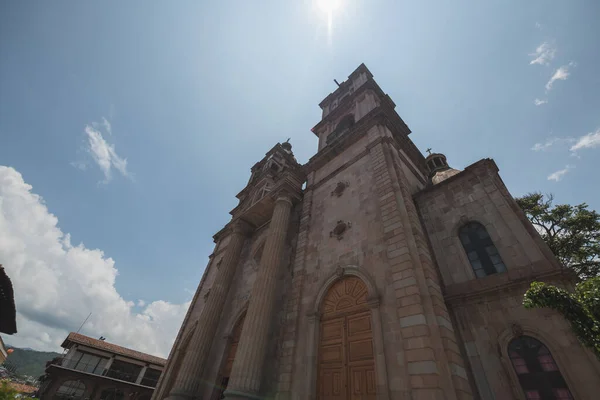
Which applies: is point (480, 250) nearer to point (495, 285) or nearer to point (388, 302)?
point (495, 285)

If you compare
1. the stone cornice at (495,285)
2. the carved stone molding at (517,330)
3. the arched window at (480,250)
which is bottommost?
the carved stone molding at (517,330)

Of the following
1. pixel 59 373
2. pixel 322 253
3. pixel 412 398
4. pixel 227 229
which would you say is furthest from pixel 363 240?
pixel 59 373

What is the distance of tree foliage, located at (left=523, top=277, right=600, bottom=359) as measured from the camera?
6055 millimetres

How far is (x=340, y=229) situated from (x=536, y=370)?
306 inches

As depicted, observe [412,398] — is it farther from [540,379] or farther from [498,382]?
[540,379]

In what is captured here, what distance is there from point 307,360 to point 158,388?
12904 millimetres

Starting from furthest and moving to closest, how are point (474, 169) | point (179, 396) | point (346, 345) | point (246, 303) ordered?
1. point (246, 303)
2. point (179, 396)
3. point (474, 169)
4. point (346, 345)

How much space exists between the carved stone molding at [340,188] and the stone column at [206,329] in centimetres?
855

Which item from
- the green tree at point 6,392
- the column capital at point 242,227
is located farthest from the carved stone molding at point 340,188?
the green tree at point 6,392

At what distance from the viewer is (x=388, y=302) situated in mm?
8656

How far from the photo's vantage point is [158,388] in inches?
643

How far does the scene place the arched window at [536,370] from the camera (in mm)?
6652

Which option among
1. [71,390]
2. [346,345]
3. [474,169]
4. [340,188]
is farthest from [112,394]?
[474,169]

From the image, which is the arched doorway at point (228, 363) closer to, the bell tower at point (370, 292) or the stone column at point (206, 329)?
the stone column at point (206, 329)
